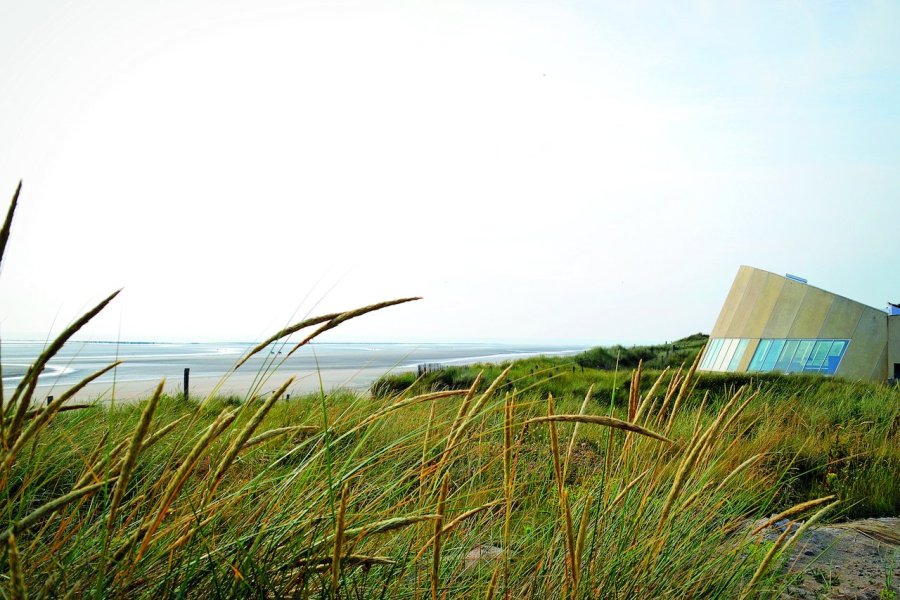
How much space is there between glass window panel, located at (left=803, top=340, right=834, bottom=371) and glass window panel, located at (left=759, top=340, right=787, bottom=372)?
110 centimetres

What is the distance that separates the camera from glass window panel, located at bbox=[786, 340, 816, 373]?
24594 millimetres

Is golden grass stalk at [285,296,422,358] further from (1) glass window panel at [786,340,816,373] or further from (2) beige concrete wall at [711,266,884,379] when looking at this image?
(1) glass window panel at [786,340,816,373]

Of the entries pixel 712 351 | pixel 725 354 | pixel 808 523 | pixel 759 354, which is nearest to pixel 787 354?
pixel 759 354

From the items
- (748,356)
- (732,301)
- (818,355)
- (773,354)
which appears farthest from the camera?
(732,301)

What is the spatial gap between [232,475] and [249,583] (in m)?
2.26

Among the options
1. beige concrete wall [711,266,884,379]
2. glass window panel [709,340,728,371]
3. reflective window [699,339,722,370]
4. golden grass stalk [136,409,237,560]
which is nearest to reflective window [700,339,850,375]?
beige concrete wall [711,266,884,379]

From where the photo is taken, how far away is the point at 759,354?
25.8 metres

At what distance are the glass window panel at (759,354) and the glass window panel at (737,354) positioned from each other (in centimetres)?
62

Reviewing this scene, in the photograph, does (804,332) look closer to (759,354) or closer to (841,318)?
(841,318)

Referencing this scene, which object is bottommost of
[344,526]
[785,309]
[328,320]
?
[344,526]

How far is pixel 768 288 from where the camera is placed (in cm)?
2611

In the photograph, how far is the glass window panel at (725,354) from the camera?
27500mm

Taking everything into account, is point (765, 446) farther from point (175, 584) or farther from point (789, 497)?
point (175, 584)

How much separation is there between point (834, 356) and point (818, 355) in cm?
58
